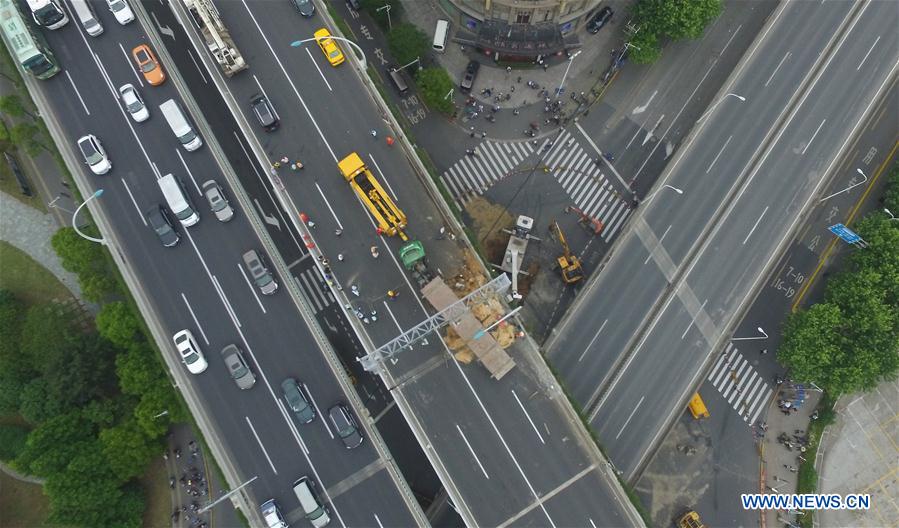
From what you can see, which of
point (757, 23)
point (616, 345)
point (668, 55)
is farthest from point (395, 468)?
point (757, 23)

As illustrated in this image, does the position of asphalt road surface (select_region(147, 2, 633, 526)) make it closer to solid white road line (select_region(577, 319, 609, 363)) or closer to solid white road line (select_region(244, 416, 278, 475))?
solid white road line (select_region(577, 319, 609, 363))

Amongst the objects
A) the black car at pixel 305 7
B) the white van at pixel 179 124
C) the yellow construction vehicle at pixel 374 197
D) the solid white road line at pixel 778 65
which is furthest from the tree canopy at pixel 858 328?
the white van at pixel 179 124

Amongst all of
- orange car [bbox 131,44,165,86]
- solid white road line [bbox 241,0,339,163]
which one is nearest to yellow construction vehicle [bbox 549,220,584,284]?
solid white road line [bbox 241,0,339,163]

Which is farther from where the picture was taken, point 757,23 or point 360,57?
point 757,23

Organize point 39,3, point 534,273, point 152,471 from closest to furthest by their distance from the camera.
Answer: point 39,3 → point 152,471 → point 534,273

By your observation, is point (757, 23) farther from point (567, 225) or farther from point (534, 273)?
point (534, 273)

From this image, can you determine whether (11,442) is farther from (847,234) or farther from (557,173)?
(847,234)

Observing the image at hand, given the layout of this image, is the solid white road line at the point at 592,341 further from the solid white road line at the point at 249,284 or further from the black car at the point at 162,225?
the black car at the point at 162,225
